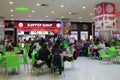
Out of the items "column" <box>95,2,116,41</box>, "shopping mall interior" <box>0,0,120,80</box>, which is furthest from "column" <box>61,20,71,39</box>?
"column" <box>95,2,116,41</box>

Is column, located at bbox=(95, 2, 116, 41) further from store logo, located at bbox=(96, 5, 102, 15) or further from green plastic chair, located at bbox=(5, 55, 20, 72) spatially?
green plastic chair, located at bbox=(5, 55, 20, 72)

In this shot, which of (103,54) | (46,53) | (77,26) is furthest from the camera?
(77,26)

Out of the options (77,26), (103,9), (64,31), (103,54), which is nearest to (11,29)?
(64,31)

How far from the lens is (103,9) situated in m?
11.8

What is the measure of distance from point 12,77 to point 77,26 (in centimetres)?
2048

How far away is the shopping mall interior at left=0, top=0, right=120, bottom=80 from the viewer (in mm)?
6672

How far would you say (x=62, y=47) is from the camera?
372 inches

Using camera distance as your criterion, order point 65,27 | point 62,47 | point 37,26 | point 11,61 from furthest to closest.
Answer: point 37,26, point 65,27, point 62,47, point 11,61

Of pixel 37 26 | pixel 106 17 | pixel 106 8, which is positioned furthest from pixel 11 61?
pixel 37 26

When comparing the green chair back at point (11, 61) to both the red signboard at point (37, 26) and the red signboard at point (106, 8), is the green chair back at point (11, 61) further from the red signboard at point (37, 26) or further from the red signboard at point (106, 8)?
the red signboard at point (37, 26)

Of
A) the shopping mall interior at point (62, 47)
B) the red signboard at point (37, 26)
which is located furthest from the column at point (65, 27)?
the red signboard at point (37, 26)

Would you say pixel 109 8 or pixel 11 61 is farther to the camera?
pixel 109 8

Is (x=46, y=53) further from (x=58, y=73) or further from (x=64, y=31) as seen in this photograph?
(x=64, y=31)

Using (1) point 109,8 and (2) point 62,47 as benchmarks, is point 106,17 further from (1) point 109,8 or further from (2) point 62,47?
(2) point 62,47
